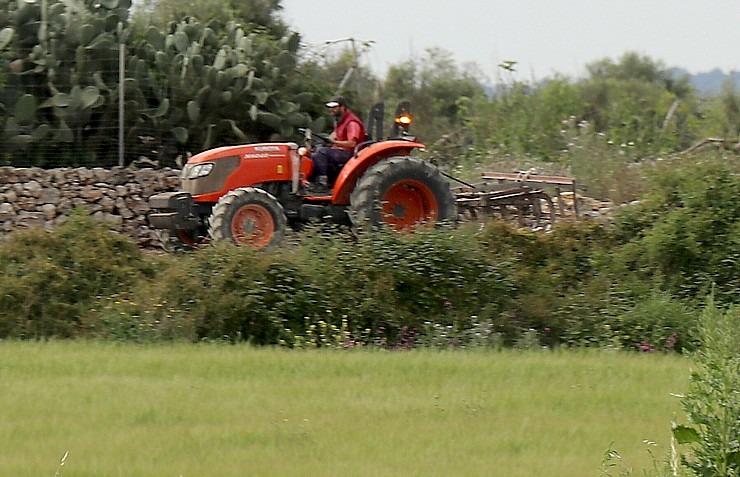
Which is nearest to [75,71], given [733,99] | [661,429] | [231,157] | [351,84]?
[231,157]

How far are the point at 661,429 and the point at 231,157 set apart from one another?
8.09m

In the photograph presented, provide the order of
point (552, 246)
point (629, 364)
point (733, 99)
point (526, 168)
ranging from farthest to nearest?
point (733, 99) → point (526, 168) → point (552, 246) → point (629, 364)

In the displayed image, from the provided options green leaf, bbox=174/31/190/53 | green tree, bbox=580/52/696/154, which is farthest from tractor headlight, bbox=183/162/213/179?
green tree, bbox=580/52/696/154

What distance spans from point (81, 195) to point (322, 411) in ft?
31.3

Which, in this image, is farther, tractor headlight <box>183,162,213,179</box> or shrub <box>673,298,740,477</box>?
tractor headlight <box>183,162,213,179</box>

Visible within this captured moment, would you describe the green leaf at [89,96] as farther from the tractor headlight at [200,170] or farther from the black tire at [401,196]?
the black tire at [401,196]

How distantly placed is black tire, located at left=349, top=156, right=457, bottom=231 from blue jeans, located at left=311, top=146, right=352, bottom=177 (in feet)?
1.71

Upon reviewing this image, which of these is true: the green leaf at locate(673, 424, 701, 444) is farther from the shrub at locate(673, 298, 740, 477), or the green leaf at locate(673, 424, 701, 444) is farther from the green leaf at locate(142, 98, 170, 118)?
the green leaf at locate(142, 98, 170, 118)

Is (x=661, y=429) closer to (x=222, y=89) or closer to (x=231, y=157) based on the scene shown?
(x=231, y=157)

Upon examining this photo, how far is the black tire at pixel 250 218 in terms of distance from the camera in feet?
44.7

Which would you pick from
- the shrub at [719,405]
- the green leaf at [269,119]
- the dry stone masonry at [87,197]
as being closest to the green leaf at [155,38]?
the green leaf at [269,119]

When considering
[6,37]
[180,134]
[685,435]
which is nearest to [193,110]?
[180,134]

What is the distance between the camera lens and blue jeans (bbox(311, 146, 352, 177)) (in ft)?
48.1

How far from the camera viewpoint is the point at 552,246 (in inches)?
525
